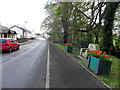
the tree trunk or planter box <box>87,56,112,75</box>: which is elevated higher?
the tree trunk

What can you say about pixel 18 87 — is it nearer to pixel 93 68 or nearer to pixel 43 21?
pixel 93 68

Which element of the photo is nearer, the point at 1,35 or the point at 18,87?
the point at 18,87

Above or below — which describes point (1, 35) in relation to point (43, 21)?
below

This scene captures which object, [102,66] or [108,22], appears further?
[108,22]

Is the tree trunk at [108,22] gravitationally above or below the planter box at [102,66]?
above

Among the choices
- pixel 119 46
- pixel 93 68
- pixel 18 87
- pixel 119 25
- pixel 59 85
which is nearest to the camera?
pixel 18 87

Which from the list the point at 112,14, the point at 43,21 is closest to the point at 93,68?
the point at 112,14

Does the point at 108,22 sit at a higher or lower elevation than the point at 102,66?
higher

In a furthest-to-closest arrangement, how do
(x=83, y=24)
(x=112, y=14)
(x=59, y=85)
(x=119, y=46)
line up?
(x=83, y=24), (x=119, y=46), (x=112, y=14), (x=59, y=85)

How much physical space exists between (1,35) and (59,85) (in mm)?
29099

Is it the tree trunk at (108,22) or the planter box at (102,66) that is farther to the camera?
the tree trunk at (108,22)

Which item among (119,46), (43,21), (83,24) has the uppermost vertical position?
(43,21)

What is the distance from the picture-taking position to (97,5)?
523 inches

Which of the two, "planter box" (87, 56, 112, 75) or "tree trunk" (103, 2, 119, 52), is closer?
"planter box" (87, 56, 112, 75)
